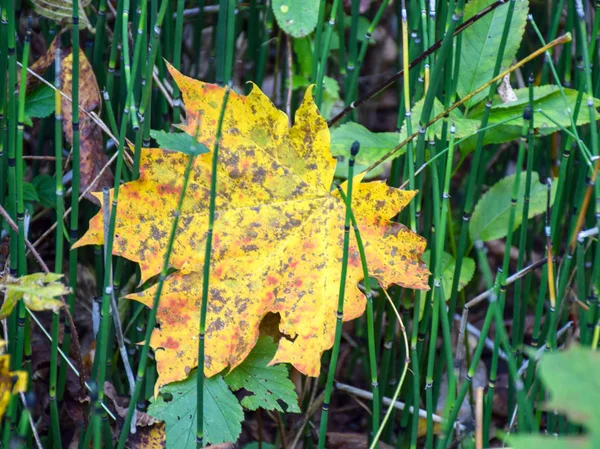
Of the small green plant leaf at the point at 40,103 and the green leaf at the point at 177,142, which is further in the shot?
the small green plant leaf at the point at 40,103

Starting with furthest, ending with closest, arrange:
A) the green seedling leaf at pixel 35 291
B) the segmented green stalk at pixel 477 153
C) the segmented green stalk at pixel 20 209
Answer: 1. the segmented green stalk at pixel 477 153
2. the segmented green stalk at pixel 20 209
3. the green seedling leaf at pixel 35 291

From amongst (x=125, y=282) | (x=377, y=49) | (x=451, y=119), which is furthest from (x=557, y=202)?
(x=377, y=49)

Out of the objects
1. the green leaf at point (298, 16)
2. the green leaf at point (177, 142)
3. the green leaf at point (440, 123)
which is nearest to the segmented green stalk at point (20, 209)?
the green leaf at point (177, 142)

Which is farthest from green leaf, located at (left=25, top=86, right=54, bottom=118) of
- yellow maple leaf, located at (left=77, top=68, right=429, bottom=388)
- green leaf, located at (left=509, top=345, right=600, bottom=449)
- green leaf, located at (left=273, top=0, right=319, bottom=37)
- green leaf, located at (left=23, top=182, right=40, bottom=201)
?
green leaf, located at (left=509, top=345, right=600, bottom=449)

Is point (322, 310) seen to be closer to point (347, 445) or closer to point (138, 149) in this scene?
point (138, 149)

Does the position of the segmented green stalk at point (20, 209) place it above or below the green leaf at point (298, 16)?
below

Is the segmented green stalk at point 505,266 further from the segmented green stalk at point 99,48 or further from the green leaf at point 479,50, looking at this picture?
the segmented green stalk at point 99,48

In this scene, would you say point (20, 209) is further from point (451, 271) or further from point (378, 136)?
point (451, 271)

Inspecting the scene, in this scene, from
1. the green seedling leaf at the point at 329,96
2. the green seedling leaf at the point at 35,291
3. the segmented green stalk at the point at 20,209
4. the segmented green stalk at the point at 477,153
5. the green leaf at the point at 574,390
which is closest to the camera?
the green leaf at the point at 574,390
